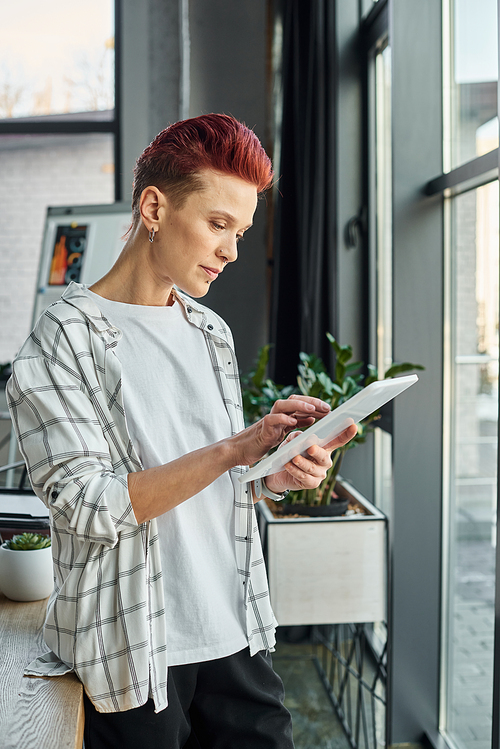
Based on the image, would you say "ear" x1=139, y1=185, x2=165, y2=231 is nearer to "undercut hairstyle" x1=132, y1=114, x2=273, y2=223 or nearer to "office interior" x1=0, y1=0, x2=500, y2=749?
"undercut hairstyle" x1=132, y1=114, x2=273, y2=223

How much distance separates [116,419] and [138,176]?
389mm

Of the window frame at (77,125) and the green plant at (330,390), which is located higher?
the window frame at (77,125)

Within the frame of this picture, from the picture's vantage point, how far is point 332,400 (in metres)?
1.91

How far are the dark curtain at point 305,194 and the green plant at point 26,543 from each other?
155 centimetres

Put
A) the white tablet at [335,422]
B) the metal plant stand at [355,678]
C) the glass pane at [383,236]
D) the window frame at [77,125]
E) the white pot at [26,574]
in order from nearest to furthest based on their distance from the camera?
the white tablet at [335,422], the white pot at [26,574], the metal plant stand at [355,678], the glass pane at [383,236], the window frame at [77,125]

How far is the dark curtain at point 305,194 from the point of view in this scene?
8.45ft

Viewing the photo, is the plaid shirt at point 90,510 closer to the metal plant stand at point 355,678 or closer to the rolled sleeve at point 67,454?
the rolled sleeve at point 67,454

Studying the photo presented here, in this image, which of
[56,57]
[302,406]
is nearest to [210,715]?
[302,406]

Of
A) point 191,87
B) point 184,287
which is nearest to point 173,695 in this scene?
point 184,287

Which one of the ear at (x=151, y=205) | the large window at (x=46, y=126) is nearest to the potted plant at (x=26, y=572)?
the ear at (x=151, y=205)

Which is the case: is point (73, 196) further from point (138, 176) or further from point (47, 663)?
point (47, 663)

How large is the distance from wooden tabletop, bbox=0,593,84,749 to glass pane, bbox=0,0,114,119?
3767 mm

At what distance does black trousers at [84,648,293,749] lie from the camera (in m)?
0.95

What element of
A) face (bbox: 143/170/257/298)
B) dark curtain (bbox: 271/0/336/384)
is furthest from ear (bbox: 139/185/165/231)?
dark curtain (bbox: 271/0/336/384)
